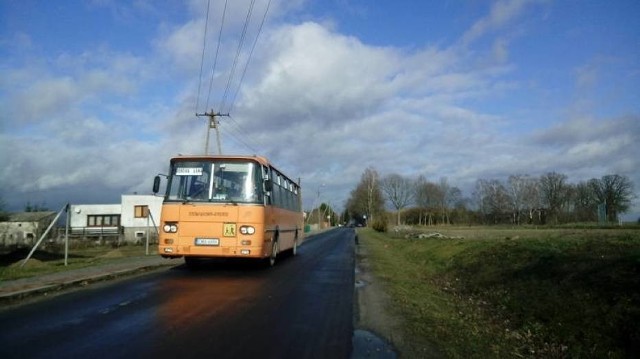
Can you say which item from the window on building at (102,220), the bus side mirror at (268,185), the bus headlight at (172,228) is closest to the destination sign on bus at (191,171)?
the bus headlight at (172,228)

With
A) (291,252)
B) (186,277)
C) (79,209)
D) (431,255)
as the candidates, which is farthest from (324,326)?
(79,209)

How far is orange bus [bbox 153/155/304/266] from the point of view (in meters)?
13.9

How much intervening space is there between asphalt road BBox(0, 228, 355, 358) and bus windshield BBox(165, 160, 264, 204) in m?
2.55

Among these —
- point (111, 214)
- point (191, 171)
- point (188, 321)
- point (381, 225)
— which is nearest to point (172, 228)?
point (191, 171)

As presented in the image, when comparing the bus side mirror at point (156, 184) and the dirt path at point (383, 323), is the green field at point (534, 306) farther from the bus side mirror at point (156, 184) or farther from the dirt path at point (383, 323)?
the bus side mirror at point (156, 184)

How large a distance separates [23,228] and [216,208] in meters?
61.1

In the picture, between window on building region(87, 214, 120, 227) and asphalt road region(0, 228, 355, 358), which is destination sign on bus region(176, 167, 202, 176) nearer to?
asphalt road region(0, 228, 355, 358)

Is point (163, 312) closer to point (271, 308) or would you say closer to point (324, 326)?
point (271, 308)

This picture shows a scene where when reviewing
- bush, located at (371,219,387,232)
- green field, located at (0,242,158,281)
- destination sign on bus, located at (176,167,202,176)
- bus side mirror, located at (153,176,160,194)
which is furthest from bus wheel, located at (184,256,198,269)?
bush, located at (371,219,387,232)

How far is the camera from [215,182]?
47.3 ft

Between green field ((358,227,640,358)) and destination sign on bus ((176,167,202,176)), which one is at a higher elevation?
destination sign on bus ((176,167,202,176))

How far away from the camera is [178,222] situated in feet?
45.8

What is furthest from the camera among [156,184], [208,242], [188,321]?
[156,184]

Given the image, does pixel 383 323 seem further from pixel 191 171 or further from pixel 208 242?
pixel 191 171
